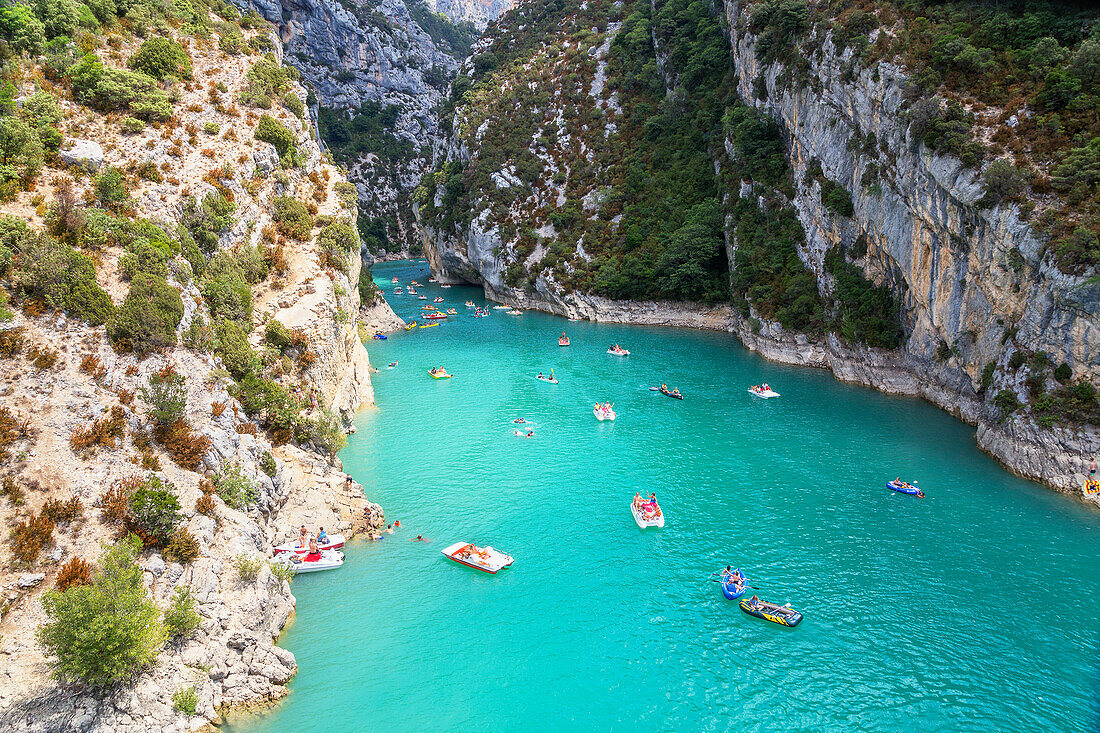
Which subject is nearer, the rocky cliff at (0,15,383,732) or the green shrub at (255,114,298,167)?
the rocky cliff at (0,15,383,732)

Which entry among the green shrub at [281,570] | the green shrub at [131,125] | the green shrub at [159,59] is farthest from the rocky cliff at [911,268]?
the green shrub at [131,125]

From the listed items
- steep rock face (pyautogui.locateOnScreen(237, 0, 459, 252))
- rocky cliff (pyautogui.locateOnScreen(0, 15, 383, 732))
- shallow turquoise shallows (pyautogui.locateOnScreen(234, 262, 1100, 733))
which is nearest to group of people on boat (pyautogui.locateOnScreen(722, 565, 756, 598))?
shallow turquoise shallows (pyautogui.locateOnScreen(234, 262, 1100, 733))

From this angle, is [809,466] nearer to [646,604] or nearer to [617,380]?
[646,604]

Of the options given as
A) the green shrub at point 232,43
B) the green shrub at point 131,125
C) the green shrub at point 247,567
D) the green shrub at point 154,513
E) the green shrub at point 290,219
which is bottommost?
the green shrub at point 247,567

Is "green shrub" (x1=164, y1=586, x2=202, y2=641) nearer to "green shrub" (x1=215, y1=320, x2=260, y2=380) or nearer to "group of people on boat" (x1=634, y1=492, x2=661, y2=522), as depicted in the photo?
"green shrub" (x1=215, y1=320, x2=260, y2=380)

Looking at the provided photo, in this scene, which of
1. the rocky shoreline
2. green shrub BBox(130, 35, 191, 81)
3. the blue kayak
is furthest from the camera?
green shrub BBox(130, 35, 191, 81)

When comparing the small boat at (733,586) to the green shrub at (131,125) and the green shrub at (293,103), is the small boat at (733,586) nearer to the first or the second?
the green shrub at (131,125)

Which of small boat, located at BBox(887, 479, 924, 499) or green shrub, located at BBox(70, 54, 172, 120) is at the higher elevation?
green shrub, located at BBox(70, 54, 172, 120)
